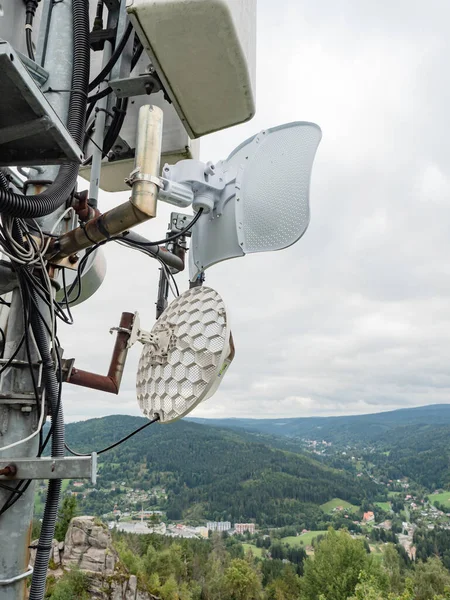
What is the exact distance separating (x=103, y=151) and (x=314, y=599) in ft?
156

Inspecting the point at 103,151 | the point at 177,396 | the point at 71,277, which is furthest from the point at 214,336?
the point at 103,151

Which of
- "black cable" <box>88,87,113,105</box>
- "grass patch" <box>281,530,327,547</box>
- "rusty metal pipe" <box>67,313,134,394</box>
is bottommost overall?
"grass patch" <box>281,530,327,547</box>

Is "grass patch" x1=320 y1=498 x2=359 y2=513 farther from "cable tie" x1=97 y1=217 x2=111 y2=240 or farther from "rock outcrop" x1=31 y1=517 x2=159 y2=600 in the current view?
"cable tie" x1=97 y1=217 x2=111 y2=240

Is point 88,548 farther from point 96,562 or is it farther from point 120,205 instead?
point 120,205

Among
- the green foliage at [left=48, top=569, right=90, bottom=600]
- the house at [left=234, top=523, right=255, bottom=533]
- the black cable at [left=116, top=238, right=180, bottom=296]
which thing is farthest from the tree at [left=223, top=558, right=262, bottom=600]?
the house at [left=234, top=523, right=255, bottom=533]

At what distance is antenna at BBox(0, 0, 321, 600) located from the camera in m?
1.86

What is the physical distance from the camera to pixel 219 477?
16088 centimetres

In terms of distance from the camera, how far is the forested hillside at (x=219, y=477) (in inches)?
5255

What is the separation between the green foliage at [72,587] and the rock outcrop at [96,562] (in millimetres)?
420

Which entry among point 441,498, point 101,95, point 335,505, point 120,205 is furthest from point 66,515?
point 441,498

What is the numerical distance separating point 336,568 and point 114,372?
1752 inches

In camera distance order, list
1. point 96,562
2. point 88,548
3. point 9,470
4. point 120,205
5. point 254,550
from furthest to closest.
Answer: point 254,550 → point 88,548 → point 96,562 → point 120,205 → point 9,470

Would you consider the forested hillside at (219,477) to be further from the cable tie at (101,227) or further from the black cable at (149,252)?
the cable tie at (101,227)

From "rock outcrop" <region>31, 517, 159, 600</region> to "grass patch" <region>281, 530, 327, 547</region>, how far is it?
267 ft
